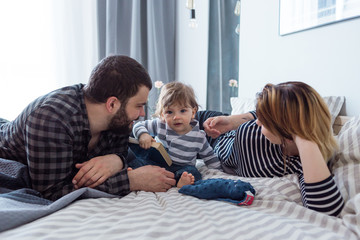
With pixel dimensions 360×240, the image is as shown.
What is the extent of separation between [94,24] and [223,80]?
137 cm

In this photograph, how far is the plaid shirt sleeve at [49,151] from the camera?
914 mm

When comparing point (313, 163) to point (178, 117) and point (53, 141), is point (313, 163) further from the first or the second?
point (53, 141)

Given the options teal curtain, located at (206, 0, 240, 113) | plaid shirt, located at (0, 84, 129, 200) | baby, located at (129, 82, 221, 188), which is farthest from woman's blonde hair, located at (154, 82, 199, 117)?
teal curtain, located at (206, 0, 240, 113)

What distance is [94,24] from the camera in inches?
101

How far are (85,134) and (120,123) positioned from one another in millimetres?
155

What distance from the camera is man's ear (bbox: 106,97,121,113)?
110 cm

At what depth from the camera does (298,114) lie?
884 mm

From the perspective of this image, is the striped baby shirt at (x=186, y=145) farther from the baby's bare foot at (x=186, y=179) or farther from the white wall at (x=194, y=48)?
the white wall at (x=194, y=48)

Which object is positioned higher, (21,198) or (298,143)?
(298,143)

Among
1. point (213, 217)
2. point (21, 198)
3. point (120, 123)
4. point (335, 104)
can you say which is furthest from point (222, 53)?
point (21, 198)

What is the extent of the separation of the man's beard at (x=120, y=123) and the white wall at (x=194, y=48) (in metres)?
1.49

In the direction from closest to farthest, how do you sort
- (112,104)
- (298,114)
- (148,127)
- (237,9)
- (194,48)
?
(298,114)
(112,104)
(148,127)
(237,9)
(194,48)

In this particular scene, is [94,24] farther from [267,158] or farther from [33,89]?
[267,158]

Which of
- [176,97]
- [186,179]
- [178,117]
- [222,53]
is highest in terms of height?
[222,53]
